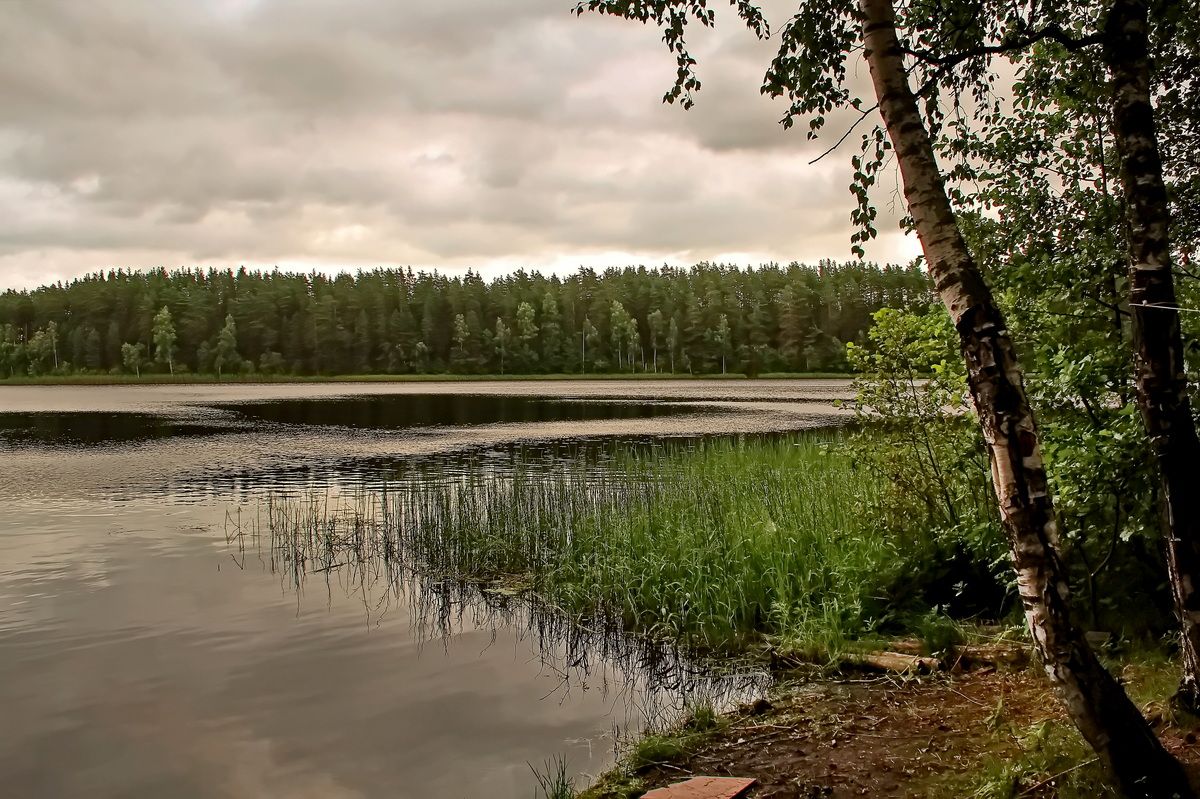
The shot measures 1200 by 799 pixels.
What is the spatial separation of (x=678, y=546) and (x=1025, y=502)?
25.5 ft

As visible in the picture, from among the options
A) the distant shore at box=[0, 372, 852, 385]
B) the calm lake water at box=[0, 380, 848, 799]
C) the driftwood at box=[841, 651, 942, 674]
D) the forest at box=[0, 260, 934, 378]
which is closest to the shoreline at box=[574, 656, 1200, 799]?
the driftwood at box=[841, 651, 942, 674]

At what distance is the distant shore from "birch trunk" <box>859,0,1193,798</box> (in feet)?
385

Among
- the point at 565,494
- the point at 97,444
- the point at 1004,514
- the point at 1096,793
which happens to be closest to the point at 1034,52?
the point at 1004,514

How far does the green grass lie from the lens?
30.1 ft

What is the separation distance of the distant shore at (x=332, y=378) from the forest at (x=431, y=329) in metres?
4.64

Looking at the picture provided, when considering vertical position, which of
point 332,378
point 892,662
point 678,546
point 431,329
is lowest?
point 892,662

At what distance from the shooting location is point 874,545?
31.4 feet

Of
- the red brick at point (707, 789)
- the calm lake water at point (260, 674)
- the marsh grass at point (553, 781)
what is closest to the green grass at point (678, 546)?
the calm lake water at point (260, 674)

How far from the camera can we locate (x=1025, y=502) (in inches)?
156

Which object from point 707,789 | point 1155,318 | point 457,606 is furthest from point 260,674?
point 1155,318

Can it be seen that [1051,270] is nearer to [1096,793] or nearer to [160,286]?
[1096,793]

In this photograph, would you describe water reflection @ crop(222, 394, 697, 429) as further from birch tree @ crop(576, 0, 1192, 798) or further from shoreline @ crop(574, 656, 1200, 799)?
birch tree @ crop(576, 0, 1192, 798)

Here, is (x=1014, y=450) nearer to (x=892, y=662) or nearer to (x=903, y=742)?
(x=903, y=742)

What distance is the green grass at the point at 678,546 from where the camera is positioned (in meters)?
9.19
